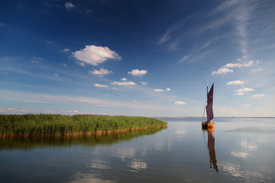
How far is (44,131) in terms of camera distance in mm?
22766

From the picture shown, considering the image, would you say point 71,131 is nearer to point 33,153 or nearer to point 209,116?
point 33,153

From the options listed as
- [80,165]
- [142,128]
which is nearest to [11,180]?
[80,165]

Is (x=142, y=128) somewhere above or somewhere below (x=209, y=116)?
below

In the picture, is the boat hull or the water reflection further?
the boat hull

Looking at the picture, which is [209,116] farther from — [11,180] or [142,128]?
[11,180]

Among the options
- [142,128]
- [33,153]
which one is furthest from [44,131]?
[142,128]

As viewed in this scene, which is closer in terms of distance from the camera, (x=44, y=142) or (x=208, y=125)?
(x=44, y=142)

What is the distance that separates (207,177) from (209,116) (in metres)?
37.4

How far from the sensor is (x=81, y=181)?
8.12 meters

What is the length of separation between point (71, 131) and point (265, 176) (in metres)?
23.1

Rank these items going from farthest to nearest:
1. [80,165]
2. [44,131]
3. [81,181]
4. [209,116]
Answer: [209,116], [44,131], [80,165], [81,181]

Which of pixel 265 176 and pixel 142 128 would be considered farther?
pixel 142 128

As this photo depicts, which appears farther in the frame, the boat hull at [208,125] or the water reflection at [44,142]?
the boat hull at [208,125]

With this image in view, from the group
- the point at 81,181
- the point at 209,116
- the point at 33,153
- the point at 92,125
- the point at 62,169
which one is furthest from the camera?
the point at 209,116
